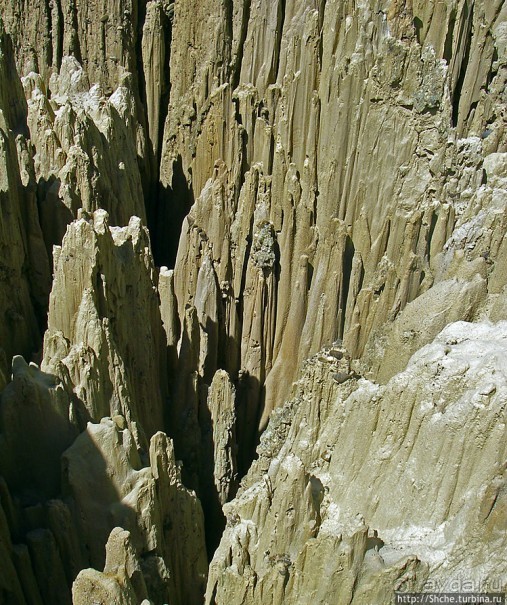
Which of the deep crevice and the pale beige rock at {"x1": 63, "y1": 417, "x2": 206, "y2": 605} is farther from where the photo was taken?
the deep crevice

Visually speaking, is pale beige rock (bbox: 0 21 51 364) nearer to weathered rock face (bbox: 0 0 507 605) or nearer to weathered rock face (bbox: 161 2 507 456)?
weathered rock face (bbox: 0 0 507 605)

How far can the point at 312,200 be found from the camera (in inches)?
527

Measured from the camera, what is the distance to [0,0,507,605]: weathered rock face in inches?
255

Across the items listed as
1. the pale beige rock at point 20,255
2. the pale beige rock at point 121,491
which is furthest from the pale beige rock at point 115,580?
the pale beige rock at point 20,255

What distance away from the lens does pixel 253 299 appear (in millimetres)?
13297

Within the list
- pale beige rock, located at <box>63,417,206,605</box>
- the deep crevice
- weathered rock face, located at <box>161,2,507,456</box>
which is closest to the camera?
pale beige rock, located at <box>63,417,206,605</box>

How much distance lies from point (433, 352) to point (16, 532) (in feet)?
15.7

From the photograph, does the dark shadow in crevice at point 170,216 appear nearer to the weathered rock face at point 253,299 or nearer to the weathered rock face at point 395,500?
the weathered rock face at point 253,299

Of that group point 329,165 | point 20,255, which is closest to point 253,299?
point 329,165

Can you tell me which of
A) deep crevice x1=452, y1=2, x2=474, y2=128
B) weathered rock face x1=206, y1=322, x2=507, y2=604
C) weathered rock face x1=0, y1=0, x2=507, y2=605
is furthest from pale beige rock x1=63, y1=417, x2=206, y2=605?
deep crevice x1=452, y1=2, x2=474, y2=128

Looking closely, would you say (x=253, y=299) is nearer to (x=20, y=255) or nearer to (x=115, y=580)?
(x=20, y=255)

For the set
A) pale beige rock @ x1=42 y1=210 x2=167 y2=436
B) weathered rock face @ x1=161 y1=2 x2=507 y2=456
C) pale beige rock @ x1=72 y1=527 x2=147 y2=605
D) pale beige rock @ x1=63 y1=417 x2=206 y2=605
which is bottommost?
pale beige rock @ x1=72 y1=527 x2=147 y2=605

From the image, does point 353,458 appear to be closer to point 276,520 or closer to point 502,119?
point 276,520

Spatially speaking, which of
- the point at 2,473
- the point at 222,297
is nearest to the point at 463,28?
the point at 222,297
